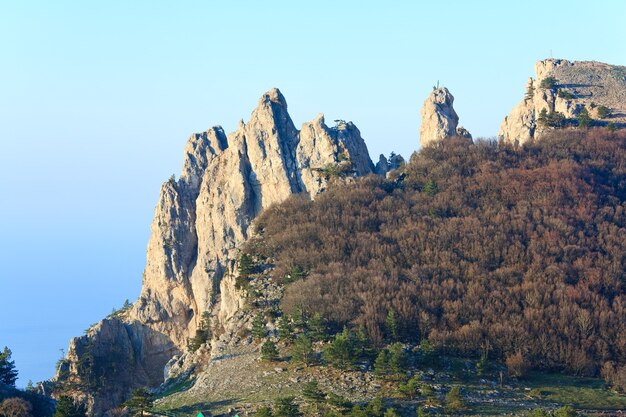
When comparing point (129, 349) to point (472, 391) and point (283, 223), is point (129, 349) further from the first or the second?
point (472, 391)

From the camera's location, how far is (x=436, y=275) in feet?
182

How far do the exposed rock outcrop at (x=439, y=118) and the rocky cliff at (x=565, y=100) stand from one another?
5.75 metres

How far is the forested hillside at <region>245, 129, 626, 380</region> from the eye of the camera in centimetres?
4928

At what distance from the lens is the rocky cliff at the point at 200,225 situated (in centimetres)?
7406

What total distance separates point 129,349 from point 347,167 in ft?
88.9

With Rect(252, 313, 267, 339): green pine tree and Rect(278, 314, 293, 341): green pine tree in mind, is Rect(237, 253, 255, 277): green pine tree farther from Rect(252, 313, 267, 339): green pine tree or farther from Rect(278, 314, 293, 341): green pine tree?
Rect(278, 314, 293, 341): green pine tree

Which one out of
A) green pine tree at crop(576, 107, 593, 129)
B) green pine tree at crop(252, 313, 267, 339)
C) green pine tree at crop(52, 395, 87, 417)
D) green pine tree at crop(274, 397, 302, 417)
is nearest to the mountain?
green pine tree at crop(252, 313, 267, 339)

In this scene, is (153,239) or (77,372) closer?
(77,372)

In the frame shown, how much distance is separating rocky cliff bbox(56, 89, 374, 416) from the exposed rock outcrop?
27.2 ft

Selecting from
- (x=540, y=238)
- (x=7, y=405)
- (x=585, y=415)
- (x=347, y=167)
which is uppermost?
(x=347, y=167)

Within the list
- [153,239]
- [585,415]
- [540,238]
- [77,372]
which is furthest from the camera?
[153,239]

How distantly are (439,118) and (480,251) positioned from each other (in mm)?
27396

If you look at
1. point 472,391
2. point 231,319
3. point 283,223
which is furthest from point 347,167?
point 472,391

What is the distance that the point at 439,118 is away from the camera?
271 feet
